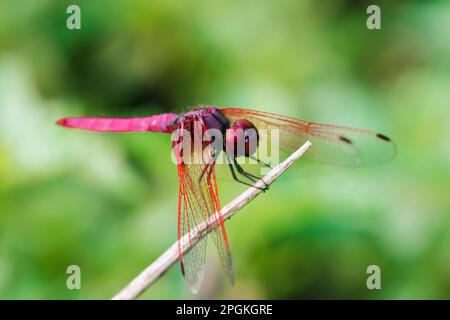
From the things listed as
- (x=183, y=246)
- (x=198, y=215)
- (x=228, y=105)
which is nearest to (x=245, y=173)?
(x=198, y=215)

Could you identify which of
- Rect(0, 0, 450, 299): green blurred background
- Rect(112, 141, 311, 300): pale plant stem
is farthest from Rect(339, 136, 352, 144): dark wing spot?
Rect(112, 141, 311, 300): pale plant stem

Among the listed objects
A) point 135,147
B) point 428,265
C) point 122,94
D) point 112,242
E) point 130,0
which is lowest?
point 428,265

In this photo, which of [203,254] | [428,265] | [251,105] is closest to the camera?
[203,254]

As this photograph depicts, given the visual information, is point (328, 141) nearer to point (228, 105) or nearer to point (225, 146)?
point (225, 146)

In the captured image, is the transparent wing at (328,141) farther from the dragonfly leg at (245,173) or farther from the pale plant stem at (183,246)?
the pale plant stem at (183,246)

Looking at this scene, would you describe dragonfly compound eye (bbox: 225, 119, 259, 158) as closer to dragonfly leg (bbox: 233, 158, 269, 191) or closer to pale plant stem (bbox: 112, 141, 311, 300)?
dragonfly leg (bbox: 233, 158, 269, 191)

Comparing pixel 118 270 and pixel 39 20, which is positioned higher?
pixel 39 20
